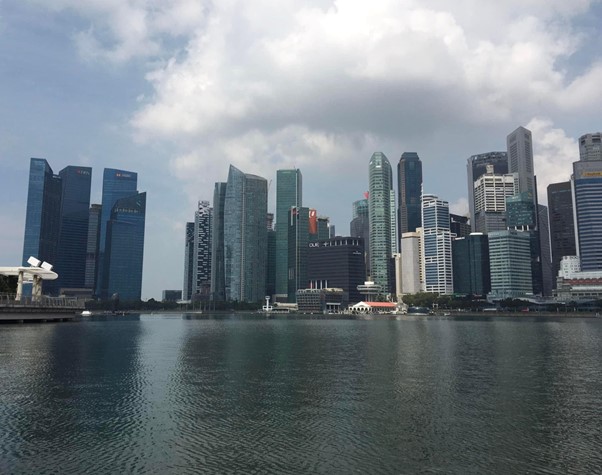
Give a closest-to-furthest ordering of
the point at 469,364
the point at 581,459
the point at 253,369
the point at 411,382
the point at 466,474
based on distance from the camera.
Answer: the point at 466,474 → the point at 581,459 → the point at 411,382 → the point at 253,369 → the point at 469,364

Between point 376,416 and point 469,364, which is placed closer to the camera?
point 376,416

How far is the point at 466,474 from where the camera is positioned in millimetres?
30016

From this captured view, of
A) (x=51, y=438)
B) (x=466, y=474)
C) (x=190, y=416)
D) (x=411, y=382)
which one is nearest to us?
(x=466, y=474)

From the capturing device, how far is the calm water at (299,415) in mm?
32500

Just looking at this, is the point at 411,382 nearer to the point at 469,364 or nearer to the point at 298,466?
the point at 469,364

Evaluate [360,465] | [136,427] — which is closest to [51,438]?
[136,427]

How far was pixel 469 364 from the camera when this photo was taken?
3044 inches

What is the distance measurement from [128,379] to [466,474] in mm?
46529

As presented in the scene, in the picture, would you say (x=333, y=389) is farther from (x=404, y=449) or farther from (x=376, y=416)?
(x=404, y=449)

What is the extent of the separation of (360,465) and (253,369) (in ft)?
138

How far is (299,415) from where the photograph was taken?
44188 mm

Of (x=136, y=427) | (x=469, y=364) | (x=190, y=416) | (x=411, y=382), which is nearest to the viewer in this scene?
(x=136, y=427)

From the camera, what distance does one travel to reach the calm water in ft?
107

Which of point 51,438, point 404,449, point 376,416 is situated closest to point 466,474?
point 404,449
